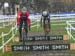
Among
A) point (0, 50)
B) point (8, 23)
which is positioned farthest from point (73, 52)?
point (8, 23)

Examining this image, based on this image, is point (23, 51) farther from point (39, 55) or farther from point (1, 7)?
point (1, 7)

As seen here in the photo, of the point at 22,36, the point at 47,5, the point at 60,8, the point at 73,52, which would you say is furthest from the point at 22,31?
the point at 60,8

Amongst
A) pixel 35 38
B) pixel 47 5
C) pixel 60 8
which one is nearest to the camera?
pixel 35 38

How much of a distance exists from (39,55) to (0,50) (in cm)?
252

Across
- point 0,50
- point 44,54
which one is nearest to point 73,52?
point 44,54

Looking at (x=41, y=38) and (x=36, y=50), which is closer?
(x=36, y=50)

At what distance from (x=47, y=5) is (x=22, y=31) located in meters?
95.5

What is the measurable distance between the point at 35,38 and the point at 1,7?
241 feet

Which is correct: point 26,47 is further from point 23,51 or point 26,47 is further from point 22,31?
point 22,31

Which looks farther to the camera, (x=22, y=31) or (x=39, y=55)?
(x=22, y=31)

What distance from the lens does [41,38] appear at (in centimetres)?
1861

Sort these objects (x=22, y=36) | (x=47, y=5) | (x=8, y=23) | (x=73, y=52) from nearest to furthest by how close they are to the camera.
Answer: (x=73, y=52) → (x=22, y=36) → (x=8, y=23) → (x=47, y=5)

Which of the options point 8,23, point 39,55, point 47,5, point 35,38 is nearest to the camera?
point 39,55

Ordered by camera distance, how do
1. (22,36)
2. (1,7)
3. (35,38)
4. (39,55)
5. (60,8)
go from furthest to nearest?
(60,8) < (1,7) < (35,38) < (22,36) < (39,55)
